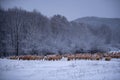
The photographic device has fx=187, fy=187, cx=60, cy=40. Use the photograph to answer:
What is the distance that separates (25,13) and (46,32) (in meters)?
9.68

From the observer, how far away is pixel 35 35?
1941 inches

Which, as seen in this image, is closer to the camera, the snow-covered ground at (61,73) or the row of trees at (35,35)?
the snow-covered ground at (61,73)

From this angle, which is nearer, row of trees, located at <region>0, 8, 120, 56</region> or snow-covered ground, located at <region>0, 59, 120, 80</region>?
snow-covered ground, located at <region>0, 59, 120, 80</region>

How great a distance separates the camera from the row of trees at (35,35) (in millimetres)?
38938

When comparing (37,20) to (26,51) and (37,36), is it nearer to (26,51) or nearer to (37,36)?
(37,36)

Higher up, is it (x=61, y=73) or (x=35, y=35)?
(x=35, y=35)

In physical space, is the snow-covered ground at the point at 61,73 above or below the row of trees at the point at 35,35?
below

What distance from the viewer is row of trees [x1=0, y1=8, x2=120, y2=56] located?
38938 mm

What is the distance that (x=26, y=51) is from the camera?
122 ft

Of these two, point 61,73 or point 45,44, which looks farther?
point 45,44

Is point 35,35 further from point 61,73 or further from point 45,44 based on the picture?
point 61,73

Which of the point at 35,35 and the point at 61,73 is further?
the point at 35,35

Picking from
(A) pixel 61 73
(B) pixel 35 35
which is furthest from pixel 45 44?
(A) pixel 61 73

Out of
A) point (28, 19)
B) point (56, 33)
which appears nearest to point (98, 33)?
point (56, 33)
